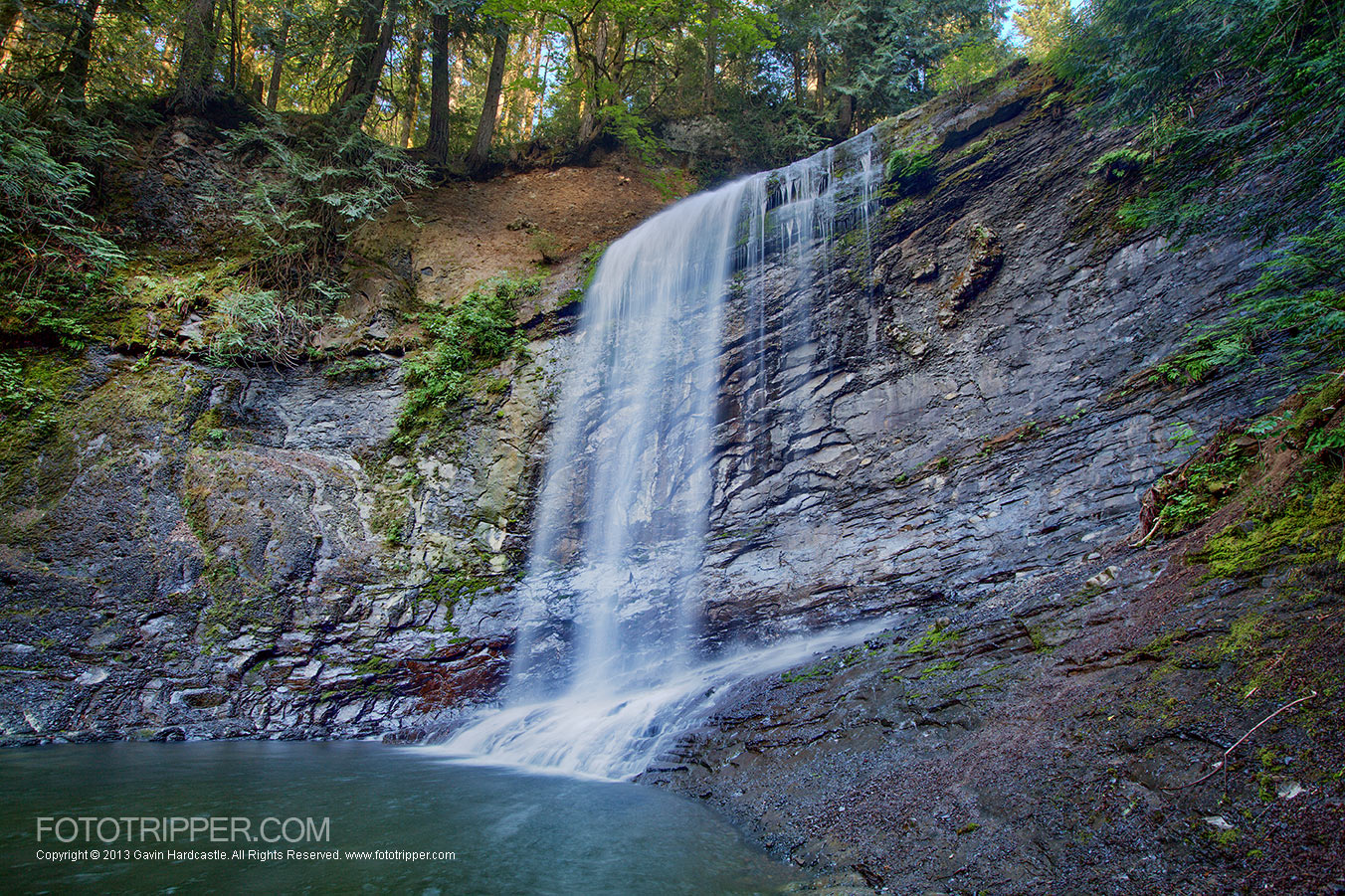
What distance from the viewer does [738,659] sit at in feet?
24.0

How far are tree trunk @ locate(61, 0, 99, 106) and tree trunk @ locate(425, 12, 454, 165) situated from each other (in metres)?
5.67

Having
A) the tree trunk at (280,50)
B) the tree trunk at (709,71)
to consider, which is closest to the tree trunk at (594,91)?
the tree trunk at (709,71)

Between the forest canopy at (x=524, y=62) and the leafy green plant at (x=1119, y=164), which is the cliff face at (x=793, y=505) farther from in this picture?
the forest canopy at (x=524, y=62)

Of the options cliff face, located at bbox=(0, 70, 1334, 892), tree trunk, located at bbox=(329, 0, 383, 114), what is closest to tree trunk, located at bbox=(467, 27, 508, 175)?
tree trunk, located at bbox=(329, 0, 383, 114)

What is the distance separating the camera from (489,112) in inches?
553

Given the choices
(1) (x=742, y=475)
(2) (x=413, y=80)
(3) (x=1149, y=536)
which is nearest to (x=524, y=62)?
(2) (x=413, y=80)

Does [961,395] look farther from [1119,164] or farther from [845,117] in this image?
[845,117]

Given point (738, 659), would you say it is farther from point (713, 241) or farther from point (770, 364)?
point (713, 241)

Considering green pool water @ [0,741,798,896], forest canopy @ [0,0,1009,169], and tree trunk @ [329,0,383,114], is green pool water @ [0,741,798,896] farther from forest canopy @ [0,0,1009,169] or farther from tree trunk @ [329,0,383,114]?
tree trunk @ [329,0,383,114]

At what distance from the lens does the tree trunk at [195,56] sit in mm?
11555

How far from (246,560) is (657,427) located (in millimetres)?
6238

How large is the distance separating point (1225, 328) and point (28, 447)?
14.2 meters

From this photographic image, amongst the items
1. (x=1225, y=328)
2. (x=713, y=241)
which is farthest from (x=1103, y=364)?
(x=713, y=241)

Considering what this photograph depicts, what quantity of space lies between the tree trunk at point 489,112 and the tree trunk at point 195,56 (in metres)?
5.05
